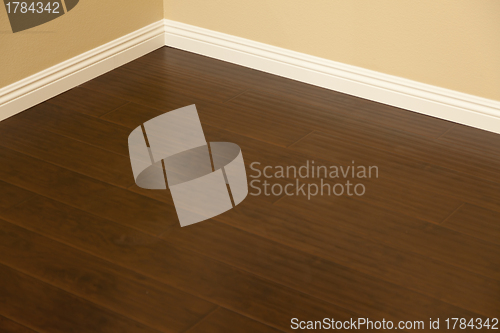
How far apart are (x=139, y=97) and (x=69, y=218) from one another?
0.97 metres

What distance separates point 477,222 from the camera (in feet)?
6.54

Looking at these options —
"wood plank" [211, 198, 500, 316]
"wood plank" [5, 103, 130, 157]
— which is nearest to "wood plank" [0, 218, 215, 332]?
"wood plank" [211, 198, 500, 316]

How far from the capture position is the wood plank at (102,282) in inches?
62.7

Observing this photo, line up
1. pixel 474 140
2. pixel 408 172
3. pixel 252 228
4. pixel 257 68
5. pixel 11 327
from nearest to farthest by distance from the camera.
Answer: pixel 11 327 → pixel 252 228 → pixel 408 172 → pixel 474 140 → pixel 257 68

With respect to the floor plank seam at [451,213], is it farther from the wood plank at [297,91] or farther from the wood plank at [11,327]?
the wood plank at [11,327]

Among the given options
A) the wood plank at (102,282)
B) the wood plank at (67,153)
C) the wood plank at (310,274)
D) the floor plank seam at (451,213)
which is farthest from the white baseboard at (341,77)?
the wood plank at (102,282)

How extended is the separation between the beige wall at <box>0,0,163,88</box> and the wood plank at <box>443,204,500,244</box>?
1.91 meters

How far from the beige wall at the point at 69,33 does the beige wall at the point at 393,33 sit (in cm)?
40

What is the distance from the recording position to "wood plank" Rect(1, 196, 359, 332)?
1624 millimetres

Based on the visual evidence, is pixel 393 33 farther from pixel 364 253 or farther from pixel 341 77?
pixel 364 253

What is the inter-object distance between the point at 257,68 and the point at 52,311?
6.08 ft

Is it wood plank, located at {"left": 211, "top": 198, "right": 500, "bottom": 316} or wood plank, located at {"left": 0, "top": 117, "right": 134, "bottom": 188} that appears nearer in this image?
wood plank, located at {"left": 211, "top": 198, "right": 500, "bottom": 316}

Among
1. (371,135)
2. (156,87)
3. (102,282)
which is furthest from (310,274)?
(156,87)

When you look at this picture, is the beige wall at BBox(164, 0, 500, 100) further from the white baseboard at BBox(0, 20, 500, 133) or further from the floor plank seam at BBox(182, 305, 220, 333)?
the floor plank seam at BBox(182, 305, 220, 333)
